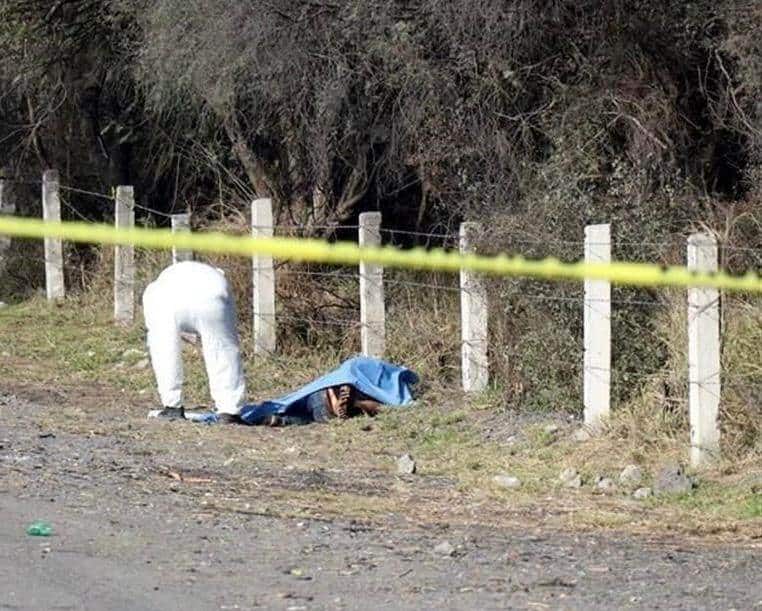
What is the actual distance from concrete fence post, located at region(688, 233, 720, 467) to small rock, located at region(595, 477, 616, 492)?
0.53 meters

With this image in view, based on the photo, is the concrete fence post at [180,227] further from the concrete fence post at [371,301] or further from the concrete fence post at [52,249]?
the concrete fence post at [52,249]

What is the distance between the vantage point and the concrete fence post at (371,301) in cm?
1554

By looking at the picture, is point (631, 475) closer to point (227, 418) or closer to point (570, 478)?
point (570, 478)

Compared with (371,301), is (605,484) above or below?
below

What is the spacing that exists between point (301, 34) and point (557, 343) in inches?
192

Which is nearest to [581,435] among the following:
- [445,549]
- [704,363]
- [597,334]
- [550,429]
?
[550,429]

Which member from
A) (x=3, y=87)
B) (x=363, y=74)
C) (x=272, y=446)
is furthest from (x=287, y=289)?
(x=3, y=87)

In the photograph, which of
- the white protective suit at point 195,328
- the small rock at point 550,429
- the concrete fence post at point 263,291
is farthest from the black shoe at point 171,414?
the concrete fence post at point 263,291

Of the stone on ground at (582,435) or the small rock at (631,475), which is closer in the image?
the small rock at (631,475)

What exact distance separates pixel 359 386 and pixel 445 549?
6129 millimetres

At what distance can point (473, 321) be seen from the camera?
14117 millimetres

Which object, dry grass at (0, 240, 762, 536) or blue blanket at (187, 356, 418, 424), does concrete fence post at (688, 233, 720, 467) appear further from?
blue blanket at (187, 356, 418, 424)

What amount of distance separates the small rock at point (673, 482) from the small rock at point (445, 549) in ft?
8.77

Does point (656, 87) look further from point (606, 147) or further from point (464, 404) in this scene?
point (464, 404)
